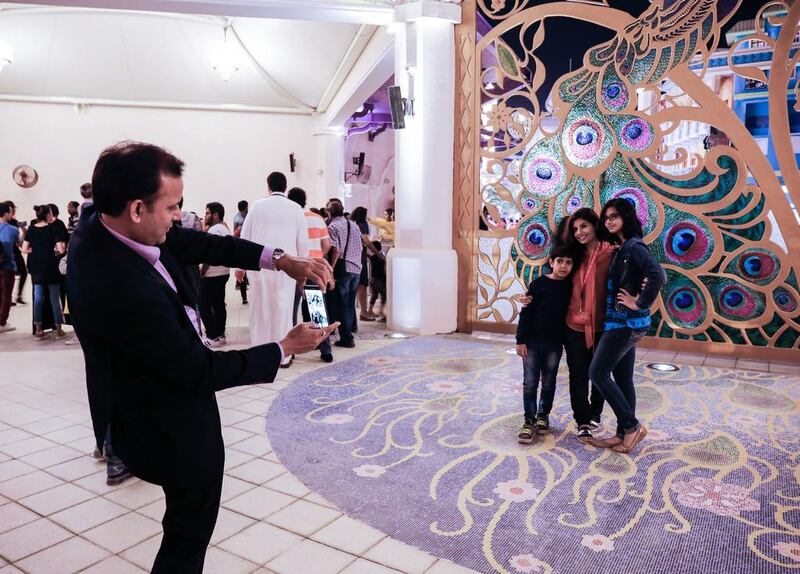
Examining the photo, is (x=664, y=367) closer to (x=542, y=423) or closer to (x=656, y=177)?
(x=656, y=177)

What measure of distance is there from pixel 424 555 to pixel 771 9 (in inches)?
218

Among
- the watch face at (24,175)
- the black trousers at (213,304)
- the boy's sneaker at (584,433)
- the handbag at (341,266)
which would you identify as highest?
the watch face at (24,175)

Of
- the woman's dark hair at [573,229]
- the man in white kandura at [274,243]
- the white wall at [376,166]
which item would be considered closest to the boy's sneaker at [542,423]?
the woman's dark hair at [573,229]

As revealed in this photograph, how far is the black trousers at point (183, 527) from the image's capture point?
154 cm

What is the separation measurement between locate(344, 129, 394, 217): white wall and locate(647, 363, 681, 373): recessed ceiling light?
515 inches

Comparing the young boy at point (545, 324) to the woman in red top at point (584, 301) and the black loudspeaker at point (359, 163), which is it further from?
the black loudspeaker at point (359, 163)

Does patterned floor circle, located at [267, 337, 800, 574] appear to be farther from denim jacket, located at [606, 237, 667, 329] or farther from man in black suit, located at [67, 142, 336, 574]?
man in black suit, located at [67, 142, 336, 574]

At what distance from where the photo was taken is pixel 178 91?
41.1 feet

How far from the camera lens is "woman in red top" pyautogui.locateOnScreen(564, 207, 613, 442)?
341 cm

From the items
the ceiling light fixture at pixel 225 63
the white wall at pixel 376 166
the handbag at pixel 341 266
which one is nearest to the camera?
the handbag at pixel 341 266

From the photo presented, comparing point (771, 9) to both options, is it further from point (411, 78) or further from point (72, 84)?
point (72, 84)

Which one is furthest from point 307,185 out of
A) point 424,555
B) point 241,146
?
point 424,555

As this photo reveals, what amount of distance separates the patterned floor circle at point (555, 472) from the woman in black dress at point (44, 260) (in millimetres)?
3584

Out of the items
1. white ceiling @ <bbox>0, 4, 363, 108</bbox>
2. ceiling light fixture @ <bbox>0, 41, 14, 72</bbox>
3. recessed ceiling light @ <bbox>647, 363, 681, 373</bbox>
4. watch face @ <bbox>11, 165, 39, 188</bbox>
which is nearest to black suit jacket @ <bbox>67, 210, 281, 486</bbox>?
recessed ceiling light @ <bbox>647, 363, 681, 373</bbox>
